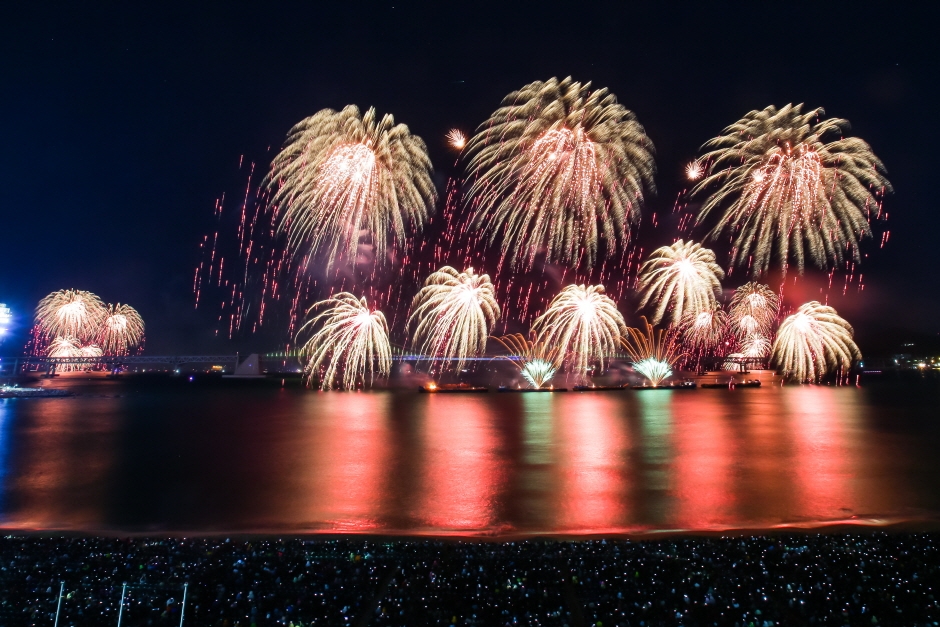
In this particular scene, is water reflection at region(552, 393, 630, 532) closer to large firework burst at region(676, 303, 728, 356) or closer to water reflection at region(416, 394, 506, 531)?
water reflection at region(416, 394, 506, 531)

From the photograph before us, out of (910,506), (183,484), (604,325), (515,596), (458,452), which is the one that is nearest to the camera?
(515,596)

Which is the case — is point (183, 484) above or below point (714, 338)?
below

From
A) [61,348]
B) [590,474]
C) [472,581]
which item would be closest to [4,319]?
[61,348]

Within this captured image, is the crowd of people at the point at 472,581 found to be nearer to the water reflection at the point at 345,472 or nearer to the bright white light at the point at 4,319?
the water reflection at the point at 345,472

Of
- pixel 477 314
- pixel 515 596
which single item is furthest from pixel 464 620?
pixel 477 314

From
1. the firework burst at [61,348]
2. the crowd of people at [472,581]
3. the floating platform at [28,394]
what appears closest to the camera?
the crowd of people at [472,581]

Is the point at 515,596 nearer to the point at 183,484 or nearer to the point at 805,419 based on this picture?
the point at 183,484

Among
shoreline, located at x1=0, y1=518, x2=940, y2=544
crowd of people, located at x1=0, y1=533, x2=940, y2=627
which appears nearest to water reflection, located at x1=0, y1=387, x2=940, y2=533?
shoreline, located at x1=0, y1=518, x2=940, y2=544

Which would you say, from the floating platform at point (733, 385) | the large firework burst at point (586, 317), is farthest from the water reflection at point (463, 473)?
the floating platform at point (733, 385)
